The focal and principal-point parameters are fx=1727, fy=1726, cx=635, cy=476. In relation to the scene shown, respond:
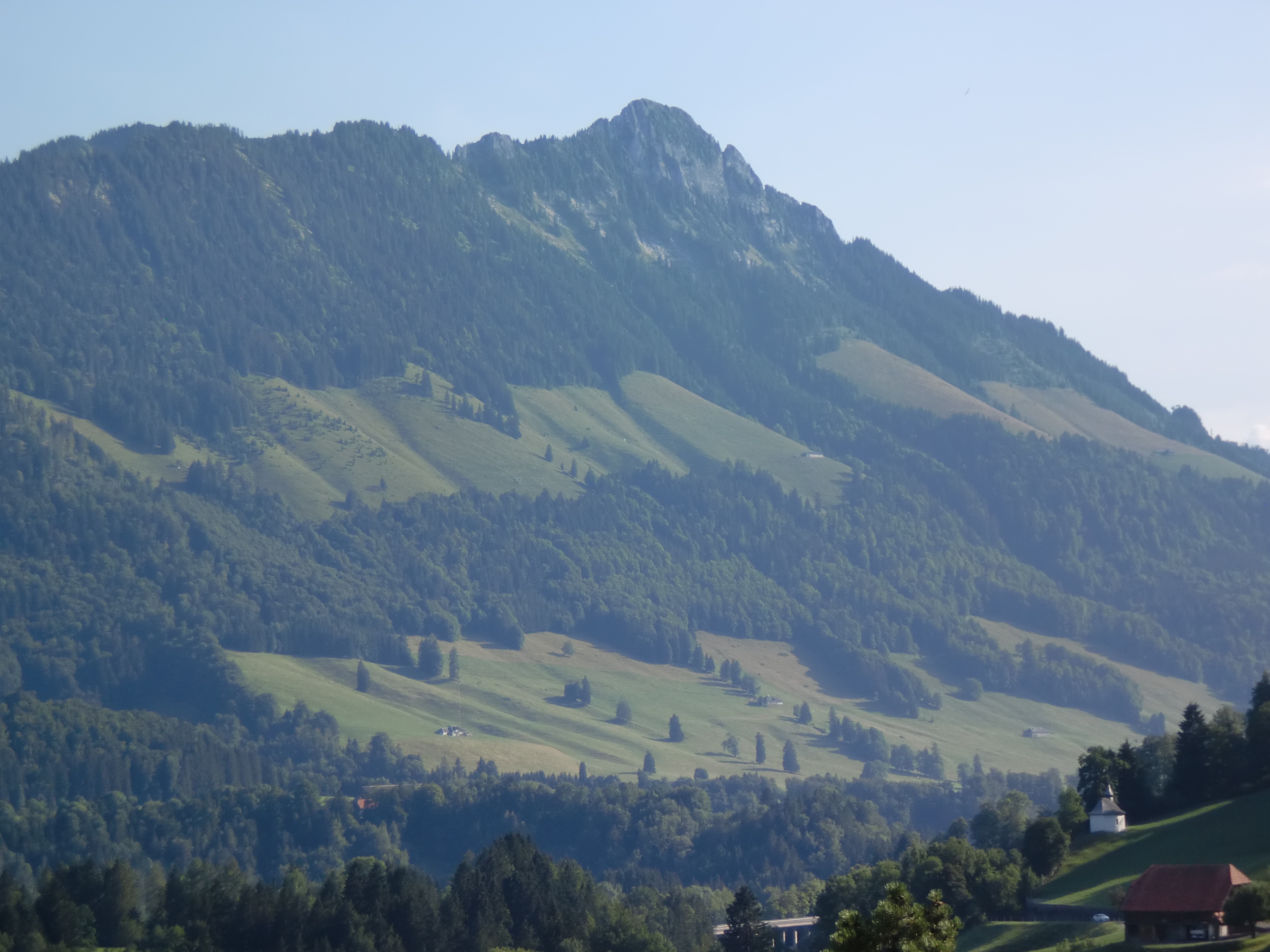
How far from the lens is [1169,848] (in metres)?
126

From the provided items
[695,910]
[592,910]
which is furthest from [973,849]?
[695,910]

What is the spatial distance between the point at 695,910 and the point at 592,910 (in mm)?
21777

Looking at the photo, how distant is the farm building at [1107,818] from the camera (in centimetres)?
13688

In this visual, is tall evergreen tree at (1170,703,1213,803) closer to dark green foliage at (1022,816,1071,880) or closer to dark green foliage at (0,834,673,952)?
dark green foliage at (1022,816,1071,880)

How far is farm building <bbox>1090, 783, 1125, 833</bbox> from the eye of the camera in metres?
137

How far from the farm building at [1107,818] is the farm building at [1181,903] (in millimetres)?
32999

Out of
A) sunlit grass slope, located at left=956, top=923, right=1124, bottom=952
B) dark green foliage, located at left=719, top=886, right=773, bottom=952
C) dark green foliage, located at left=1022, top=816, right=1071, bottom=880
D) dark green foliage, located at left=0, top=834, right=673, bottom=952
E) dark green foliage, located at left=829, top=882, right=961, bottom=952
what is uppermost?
dark green foliage, located at left=829, top=882, right=961, bottom=952

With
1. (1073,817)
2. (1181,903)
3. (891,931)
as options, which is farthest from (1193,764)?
(891,931)

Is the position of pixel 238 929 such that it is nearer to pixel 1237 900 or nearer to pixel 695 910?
pixel 695 910

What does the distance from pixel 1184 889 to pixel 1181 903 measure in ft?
3.45

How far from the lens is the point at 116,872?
16638 centimetres

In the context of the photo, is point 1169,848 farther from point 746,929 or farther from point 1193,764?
point 746,929

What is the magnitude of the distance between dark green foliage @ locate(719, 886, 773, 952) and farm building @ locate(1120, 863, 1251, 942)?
145 feet

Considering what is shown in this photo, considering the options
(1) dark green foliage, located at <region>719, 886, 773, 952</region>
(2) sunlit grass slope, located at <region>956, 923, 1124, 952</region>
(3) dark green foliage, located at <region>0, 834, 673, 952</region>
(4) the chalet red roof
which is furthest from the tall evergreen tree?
(3) dark green foliage, located at <region>0, 834, 673, 952</region>
